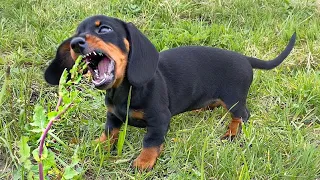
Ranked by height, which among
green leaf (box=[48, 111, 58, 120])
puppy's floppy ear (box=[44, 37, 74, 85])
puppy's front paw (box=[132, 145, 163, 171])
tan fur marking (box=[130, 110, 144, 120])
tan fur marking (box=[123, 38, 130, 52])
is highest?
green leaf (box=[48, 111, 58, 120])

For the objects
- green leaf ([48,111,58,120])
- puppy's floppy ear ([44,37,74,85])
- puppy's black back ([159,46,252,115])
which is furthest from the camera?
puppy's black back ([159,46,252,115])

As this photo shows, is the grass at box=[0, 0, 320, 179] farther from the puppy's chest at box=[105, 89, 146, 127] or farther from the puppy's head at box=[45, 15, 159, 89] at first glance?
the puppy's head at box=[45, 15, 159, 89]

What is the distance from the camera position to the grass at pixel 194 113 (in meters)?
2.83

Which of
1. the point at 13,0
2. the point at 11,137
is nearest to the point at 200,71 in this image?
the point at 11,137

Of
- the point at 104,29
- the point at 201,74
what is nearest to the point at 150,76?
the point at 104,29

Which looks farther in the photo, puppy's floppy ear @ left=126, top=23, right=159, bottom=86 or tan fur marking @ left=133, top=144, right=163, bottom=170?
tan fur marking @ left=133, top=144, right=163, bottom=170

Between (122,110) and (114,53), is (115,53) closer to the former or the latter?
(114,53)

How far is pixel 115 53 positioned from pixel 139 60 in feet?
0.51

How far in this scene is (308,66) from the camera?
4.05 m

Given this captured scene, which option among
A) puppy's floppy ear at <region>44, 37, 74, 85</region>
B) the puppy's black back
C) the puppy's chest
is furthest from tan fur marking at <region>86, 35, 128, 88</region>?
the puppy's black back

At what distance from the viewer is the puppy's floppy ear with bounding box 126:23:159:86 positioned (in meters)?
2.60

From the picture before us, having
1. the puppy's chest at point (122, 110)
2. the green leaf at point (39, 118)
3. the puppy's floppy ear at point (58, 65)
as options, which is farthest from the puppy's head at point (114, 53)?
the green leaf at point (39, 118)

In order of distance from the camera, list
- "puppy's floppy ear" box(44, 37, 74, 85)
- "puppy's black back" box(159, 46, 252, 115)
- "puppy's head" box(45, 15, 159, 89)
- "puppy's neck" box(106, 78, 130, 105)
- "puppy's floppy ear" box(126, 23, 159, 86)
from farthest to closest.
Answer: "puppy's black back" box(159, 46, 252, 115) → "puppy's floppy ear" box(44, 37, 74, 85) → "puppy's neck" box(106, 78, 130, 105) → "puppy's floppy ear" box(126, 23, 159, 86) → "puppy's head" box(45, 15, 159, 89)

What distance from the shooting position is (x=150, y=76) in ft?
8.61
